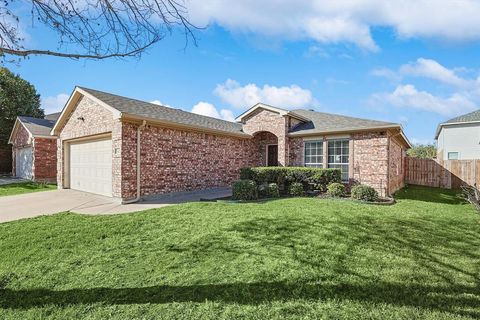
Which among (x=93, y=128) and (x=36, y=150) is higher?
(x=93, y=128)

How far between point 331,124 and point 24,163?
73.6 ft

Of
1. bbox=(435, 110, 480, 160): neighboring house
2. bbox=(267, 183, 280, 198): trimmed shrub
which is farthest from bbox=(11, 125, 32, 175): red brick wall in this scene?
bbox=(435, 110, 480, 160): neighboring house

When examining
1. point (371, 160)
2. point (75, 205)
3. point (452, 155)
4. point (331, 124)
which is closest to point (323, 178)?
point (371, 160)

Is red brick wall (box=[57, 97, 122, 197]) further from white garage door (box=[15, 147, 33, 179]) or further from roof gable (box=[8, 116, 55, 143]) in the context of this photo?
white garage door (box=[15, 147, 33, 179])

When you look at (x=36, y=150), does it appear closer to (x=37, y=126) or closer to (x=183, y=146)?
(x=37, y=126)

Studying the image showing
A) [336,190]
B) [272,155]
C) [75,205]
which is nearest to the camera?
[75,205]

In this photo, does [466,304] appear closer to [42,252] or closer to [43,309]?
[43,309]

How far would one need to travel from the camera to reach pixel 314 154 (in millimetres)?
13641

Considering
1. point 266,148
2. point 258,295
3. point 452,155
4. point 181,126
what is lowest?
point 258,295

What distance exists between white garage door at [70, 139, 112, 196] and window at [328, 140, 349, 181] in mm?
10033

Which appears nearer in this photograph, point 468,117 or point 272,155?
point 272,155

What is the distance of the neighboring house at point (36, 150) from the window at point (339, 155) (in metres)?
18.4

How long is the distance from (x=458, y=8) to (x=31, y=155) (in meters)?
24.4

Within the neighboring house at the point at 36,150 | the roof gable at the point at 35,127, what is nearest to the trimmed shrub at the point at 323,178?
the neighboring house at the point at 36,150
